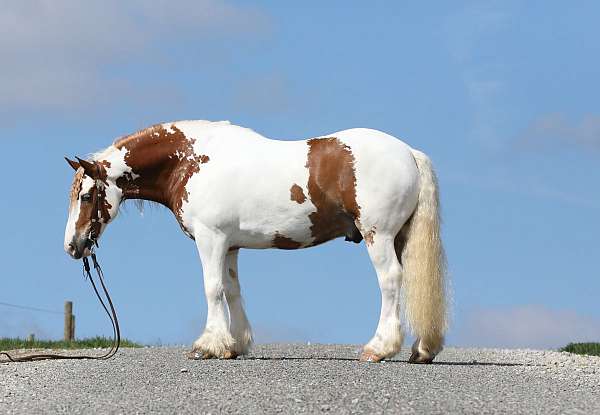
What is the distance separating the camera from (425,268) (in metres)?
12.0

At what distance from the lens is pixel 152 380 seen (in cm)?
1083

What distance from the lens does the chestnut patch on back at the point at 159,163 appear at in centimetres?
1262

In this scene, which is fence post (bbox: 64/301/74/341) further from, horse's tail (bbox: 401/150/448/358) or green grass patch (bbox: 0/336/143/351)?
horse's tail (bbox: 401/150/448/358)

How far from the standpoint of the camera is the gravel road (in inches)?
366

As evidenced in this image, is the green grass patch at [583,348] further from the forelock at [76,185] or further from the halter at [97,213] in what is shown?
the forelock at [76,185]

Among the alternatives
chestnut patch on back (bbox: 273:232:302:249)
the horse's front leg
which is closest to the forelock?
the horse's front leg

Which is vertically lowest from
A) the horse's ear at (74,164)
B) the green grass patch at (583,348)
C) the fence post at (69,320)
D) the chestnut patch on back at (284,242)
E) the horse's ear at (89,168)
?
the green grass patch at (583,348)

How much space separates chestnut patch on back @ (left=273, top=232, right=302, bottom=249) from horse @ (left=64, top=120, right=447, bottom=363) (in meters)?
0.01

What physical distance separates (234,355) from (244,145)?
2.39 m

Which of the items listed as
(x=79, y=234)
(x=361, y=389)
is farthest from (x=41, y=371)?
(x=361, y=389)

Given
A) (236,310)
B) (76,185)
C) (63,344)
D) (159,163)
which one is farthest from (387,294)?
(63,344)

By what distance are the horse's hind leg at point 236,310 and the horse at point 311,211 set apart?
0.04 ft

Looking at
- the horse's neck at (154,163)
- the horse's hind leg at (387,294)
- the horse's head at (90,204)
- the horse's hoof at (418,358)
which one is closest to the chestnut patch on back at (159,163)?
the horse's neck at (154,163)

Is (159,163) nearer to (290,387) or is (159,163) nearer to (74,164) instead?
(74,164)
